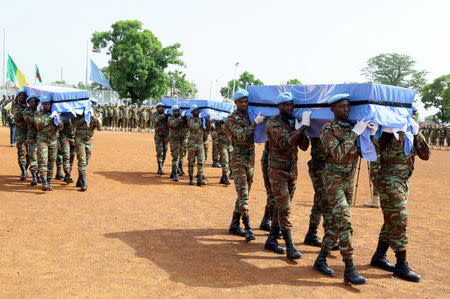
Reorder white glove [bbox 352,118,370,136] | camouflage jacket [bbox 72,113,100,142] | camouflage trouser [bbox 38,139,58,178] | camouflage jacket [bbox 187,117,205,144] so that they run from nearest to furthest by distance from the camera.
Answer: white glove [bbox 352,118,370,136] < camouflage trouser [bbox 38,139,58,178] < camouflage jacket [bbox 72,113,100,142] < camouflage jacket [bbox 187,117,205,144]

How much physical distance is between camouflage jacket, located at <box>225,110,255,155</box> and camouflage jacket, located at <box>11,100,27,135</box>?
5796 mm

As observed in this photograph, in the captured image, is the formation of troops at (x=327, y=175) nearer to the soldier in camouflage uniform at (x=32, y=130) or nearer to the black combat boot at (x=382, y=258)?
the black combat boot at (x=382, y=258)

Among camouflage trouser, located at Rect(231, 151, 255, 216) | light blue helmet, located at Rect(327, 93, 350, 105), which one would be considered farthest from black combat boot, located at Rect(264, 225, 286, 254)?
light blue helmet, located at Rect(327, 93, 350, 105)

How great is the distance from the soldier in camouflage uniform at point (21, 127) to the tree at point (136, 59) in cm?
2861

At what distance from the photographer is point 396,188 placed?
4.56 metres

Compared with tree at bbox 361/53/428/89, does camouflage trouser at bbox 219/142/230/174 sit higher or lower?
lower

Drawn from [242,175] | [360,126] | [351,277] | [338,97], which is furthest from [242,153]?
[351,277]

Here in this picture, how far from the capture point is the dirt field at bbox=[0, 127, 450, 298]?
160 inches

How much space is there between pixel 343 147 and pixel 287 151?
90 cm

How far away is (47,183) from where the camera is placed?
27.2 feet

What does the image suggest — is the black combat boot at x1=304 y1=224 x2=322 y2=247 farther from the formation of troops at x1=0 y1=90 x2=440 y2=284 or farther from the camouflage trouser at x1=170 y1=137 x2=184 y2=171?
the camouflage trouser at x1=170 y1=137 x2=184 y2=171

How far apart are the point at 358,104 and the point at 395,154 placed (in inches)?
32.3

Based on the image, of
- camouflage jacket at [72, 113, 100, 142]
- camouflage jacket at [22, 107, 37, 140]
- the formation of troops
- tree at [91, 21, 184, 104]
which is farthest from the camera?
tree at [91, 21, 184, 104]

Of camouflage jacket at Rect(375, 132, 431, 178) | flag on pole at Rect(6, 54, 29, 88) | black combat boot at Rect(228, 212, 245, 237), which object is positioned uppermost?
flag on pole at Rect(6, 54, 29, 88)
